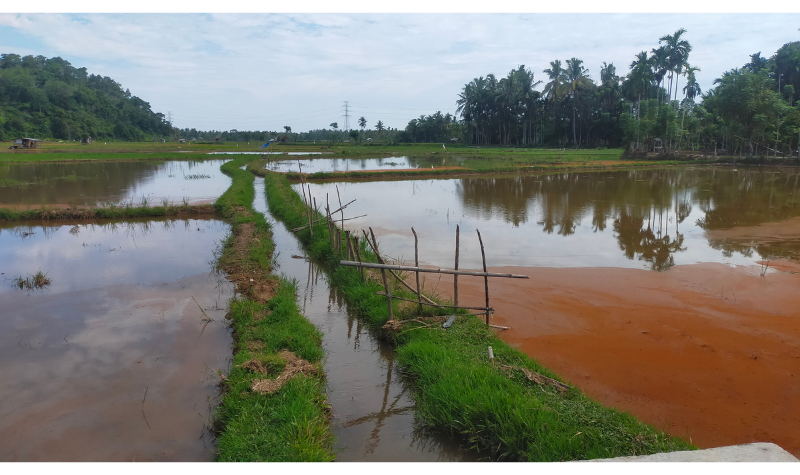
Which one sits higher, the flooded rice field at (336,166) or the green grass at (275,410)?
the flooded rice field at (336,166)

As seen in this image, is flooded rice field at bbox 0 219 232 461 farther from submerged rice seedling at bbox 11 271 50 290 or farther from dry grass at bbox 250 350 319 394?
dry grass at bbox 250 350 319 394

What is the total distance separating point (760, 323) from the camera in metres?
6.47

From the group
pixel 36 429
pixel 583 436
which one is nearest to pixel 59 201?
pixel 36 429

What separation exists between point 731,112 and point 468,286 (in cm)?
3496

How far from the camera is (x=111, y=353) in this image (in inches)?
235

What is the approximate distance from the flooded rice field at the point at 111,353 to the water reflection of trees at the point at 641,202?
8512mm

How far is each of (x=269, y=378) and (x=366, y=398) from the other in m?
1.06

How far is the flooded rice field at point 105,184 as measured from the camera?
669 inches

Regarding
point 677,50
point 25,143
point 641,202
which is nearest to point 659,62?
point 677,50

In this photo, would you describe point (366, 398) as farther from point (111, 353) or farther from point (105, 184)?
point (105, 184)

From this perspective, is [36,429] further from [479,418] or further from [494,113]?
[494,113]

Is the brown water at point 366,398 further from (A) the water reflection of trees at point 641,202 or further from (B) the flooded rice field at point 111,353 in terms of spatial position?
(A) the water reflection of trees at point 641,202

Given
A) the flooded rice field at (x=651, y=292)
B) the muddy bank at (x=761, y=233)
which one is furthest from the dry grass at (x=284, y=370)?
the muddy bank at (x=761, y=233)

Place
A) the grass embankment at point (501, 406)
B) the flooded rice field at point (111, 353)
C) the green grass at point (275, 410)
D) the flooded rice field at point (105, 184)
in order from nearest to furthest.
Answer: the grass embankment at point (501, 406)
the green grass at point (275, 410)
the flooded rice field at point (111, 353)
the flooded rice field at point (105, 184)
